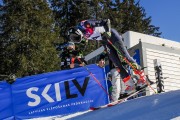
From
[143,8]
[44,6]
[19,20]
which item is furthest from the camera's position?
[143,8]

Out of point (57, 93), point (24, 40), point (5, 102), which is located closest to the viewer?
point (5, 102)

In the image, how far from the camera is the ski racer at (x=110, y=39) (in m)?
6.74

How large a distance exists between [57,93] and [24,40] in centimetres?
2132

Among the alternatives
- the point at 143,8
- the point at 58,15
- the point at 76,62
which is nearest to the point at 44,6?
the point at 58,15

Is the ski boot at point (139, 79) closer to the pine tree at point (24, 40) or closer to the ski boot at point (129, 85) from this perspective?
the ski boot at point (129, 85)

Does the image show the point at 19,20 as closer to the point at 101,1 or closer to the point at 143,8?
the point at 101,1

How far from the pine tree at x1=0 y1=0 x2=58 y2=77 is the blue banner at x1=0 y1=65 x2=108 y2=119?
19969 millimetres

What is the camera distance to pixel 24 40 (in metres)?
29.1

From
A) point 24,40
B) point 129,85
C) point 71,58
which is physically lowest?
point 129,85

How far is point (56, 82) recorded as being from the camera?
28.3ft

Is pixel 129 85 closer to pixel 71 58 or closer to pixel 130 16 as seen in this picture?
pixel 71 58

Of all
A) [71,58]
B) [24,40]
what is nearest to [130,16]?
[24,40]

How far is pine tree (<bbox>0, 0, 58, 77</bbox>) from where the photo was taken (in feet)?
94.9

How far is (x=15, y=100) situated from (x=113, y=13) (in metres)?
41.2
